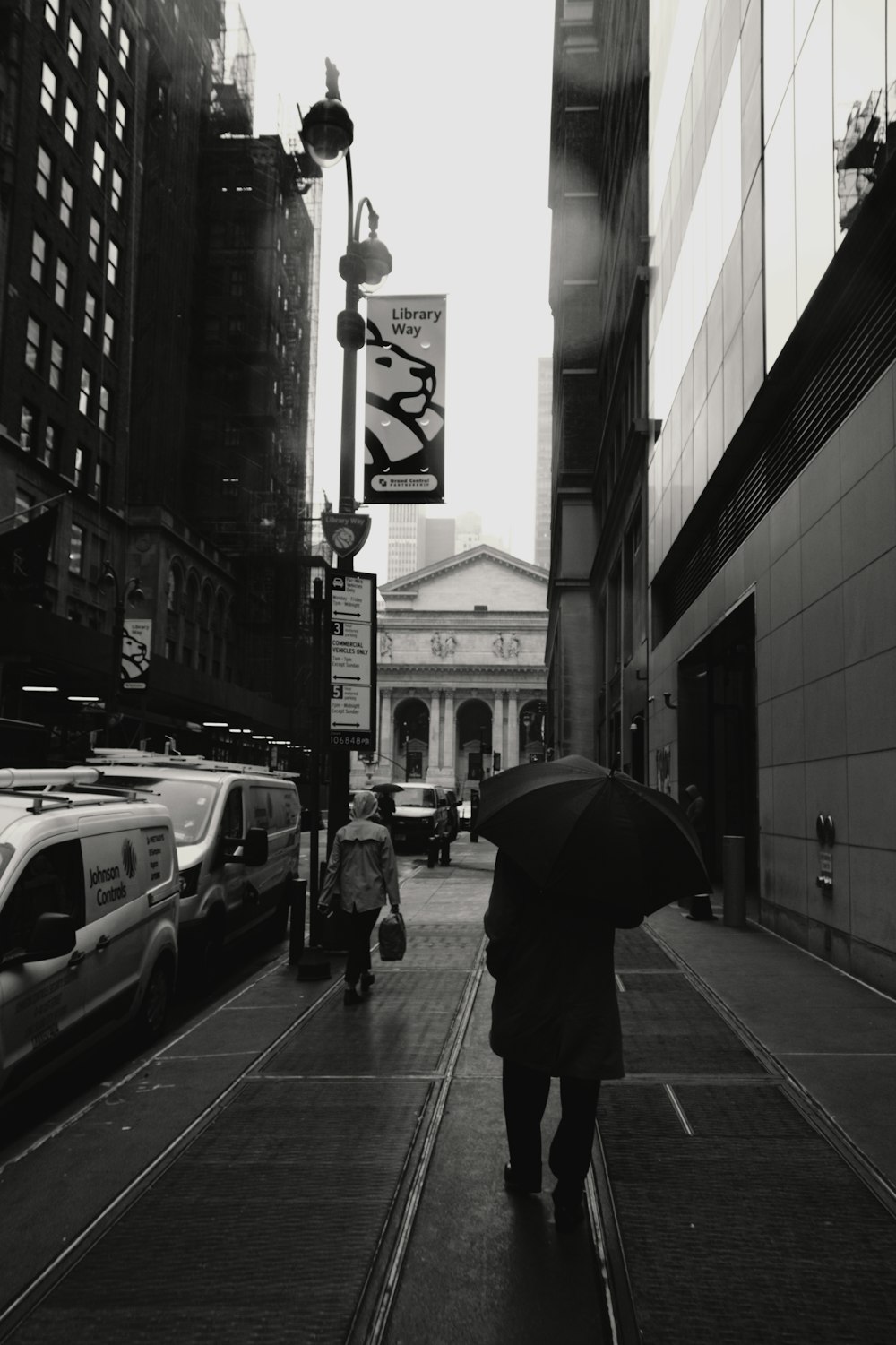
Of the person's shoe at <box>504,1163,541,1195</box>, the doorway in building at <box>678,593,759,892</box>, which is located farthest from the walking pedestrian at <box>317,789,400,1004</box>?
the doorway in building at <box>678,593,759,892</box>

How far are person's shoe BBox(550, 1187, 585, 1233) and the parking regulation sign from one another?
24.1ft

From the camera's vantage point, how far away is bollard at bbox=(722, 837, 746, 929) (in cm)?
1461

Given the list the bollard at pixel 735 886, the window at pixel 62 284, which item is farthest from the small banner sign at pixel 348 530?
the window at pixel 62 284

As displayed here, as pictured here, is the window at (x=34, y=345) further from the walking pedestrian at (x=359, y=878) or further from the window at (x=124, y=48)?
the walking pedestrian at (x=359, y=878)

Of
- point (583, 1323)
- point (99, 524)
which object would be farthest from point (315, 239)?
point (583, 1323)

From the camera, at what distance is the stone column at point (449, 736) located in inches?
4542

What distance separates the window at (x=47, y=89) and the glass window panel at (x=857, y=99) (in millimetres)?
31428

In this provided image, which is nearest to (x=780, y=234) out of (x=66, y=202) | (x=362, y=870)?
(x=362, y=870)

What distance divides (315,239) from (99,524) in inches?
1163

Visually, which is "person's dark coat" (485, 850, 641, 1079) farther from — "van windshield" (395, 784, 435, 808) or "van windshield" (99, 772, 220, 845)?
"van windshield" (395, 784, 435, 808)

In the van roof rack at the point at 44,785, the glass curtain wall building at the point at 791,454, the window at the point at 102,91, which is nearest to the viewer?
the van roof rack at the point at 44,785

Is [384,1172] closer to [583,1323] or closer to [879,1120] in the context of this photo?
[583,1323]

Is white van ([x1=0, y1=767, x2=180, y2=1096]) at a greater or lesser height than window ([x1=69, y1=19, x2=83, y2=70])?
lesser

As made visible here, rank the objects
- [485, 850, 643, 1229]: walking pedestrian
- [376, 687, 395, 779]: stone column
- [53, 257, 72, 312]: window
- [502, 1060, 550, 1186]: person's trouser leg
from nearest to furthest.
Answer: [485, 850, 643, 1229]: walking pedestrian, [502, 1060, 550, 1186]: person's trouser leg, [53, 257, 72, 312]: window, [376, 687, 395, 779]: stone column
